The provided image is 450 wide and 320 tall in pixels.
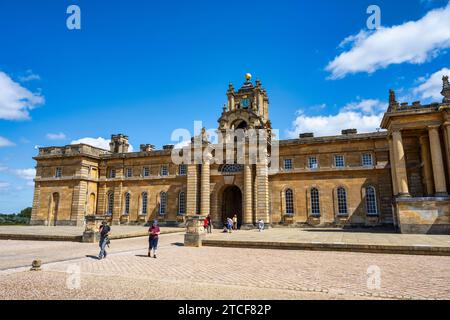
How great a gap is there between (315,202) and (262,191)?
6586 millimetres

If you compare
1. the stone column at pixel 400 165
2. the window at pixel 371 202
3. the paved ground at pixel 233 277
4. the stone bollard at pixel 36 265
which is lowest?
the paved ground at pixel 233 277

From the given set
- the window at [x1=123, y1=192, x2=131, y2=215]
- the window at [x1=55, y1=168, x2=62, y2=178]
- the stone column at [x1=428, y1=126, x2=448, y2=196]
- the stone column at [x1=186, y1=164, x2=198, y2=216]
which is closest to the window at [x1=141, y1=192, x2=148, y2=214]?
the window at [x1=123, y1=192, x2=131, y2=215]

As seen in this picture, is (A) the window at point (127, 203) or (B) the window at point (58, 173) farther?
(B) the window at point (58, 173)

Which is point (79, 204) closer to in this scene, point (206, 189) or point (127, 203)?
point (127, 203)

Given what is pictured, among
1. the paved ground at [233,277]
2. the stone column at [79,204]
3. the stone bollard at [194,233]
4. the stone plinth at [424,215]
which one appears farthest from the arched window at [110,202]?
the stone plinth at [424,215]

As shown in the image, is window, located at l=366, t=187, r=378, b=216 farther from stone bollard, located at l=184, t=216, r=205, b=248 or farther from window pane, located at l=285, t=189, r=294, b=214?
stone bollard, located at l=184, t=216, r=205, b=248

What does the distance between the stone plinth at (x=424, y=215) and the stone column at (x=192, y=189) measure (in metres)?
21.3

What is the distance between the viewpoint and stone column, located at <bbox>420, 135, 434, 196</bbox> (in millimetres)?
27047

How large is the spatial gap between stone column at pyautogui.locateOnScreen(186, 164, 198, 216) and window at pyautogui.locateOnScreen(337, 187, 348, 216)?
16.7m

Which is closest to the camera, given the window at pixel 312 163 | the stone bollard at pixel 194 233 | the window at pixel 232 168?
the stone bollard at pixel 194 233

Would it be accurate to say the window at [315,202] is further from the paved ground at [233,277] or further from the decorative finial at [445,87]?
the paved ground at [233,277]

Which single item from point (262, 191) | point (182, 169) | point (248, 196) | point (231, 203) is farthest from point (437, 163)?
point (182, 169)

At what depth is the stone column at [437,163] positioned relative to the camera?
77.3 ft

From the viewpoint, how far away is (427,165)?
1077 inches
